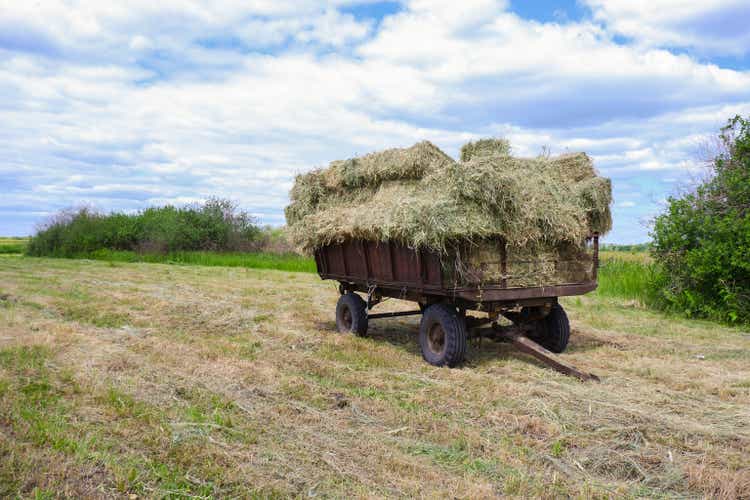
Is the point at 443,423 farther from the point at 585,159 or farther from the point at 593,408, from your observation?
the point at 585,159

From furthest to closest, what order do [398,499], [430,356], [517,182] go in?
[430,356], [517,182], [398,499]

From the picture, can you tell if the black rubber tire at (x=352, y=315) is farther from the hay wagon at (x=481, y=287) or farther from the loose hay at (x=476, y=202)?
the loose hay at (x=476, y=202)

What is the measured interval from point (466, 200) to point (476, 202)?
119mm

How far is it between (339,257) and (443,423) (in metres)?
4.85

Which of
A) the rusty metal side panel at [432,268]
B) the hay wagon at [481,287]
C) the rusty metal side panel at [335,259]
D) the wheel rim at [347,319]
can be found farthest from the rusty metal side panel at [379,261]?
the wheel rim at [347,319]

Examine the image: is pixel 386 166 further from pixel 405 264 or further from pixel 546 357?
pixel 546 357

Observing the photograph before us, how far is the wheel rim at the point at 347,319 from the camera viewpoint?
9.88 m

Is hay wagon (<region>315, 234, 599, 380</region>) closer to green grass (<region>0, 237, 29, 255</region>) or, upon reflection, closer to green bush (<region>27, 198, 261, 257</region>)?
green bush (<region>27, 198, 261, 257</region>)

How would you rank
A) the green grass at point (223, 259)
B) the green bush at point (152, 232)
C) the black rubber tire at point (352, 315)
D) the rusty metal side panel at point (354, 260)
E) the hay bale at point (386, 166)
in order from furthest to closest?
the green bush at point (152, 232)
the green grass at point (223, 259)
the black rubber tire at point (352, 315)
the rusty metal side panel at point (354, 260)
the hay bale at point (386, 166)

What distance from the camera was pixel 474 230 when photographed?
21.5 feet

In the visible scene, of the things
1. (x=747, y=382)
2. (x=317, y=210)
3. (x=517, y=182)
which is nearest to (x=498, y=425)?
(x=517, y=182)

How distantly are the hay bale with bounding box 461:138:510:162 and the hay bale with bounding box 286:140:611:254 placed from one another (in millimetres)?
14

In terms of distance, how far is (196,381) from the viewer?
20.4 ft

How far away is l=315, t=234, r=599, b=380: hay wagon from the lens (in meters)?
6.95
